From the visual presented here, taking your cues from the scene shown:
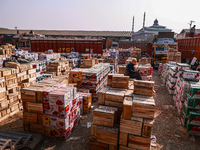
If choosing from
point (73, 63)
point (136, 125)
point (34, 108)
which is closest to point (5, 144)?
point (34, 108)

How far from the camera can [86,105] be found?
23.7 feet

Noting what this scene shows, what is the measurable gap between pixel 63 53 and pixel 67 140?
18.7 meters

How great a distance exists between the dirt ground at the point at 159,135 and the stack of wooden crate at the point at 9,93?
352mm

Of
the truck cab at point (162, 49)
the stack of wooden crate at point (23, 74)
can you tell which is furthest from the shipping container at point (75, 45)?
the stack of wooden crate at point (23, 74)

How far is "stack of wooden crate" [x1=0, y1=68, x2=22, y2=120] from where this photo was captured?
632cm

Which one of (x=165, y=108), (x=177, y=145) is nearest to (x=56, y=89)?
(x=177, y=145)

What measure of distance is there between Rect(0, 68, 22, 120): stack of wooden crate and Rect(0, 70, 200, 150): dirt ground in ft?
1.16

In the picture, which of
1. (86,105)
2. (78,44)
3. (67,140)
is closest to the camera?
(67,140)

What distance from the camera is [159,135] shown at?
566cm

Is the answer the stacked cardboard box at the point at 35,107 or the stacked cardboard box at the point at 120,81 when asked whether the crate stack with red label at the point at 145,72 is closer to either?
the stacked cardboard box at the point at 120,81

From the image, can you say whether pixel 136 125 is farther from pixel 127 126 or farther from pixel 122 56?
pixel 122 56

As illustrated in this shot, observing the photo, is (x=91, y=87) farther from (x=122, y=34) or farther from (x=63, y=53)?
(x=122, y=34)

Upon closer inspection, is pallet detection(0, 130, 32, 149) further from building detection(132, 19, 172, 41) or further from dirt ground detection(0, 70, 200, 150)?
building detection(132, 19, 172, 41)

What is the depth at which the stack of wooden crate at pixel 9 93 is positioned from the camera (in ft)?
20.7
